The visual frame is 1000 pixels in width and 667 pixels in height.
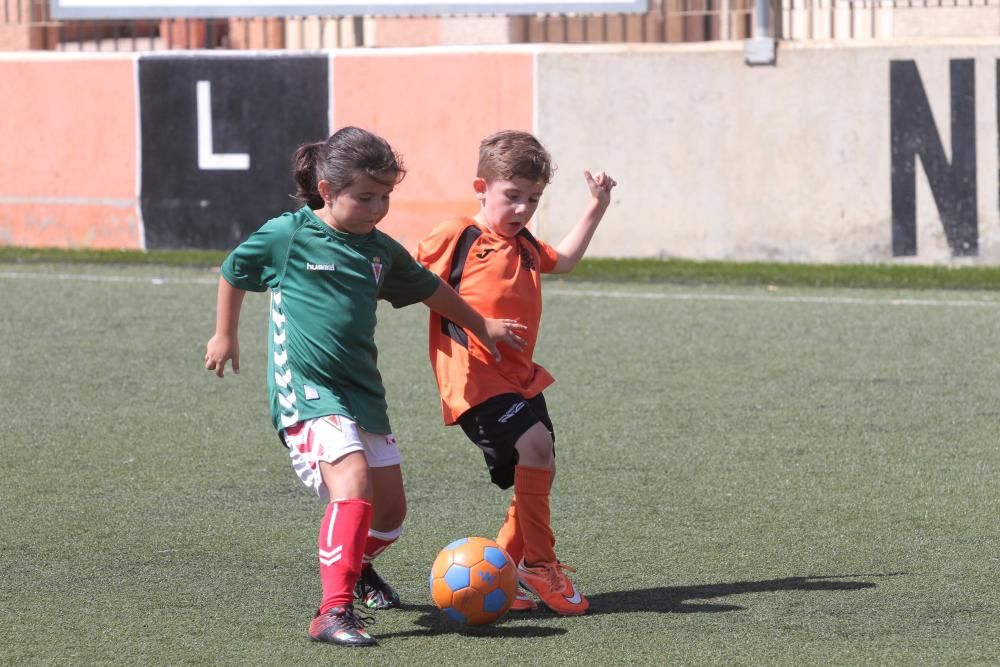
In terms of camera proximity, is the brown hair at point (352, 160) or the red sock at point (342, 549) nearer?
the red sock at point (342, 549)

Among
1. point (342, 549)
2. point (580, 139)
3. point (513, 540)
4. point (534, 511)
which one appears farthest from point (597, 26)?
point (342, 549)

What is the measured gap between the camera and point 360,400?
14.6ft

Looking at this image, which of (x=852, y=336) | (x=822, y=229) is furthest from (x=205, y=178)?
(x=852, y=336)

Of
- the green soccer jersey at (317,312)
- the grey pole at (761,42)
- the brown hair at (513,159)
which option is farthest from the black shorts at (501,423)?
the grey pole at (761,42)

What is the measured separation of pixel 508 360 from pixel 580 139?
8395 mm

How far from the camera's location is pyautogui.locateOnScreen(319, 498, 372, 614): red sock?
4.26m

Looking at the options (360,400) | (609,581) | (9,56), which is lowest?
(609,581)

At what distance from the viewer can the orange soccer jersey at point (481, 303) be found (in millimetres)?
4738

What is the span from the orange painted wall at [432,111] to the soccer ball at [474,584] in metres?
8.64

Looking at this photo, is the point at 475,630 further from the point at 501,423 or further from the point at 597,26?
the point at 597,26

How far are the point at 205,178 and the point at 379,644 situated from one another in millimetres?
9971

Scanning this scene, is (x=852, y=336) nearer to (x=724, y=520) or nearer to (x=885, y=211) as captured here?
(x=885, y=211)

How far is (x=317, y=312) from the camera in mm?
4426

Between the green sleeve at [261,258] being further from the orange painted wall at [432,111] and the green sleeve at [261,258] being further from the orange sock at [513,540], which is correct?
the orange painted wall at [432,111]
